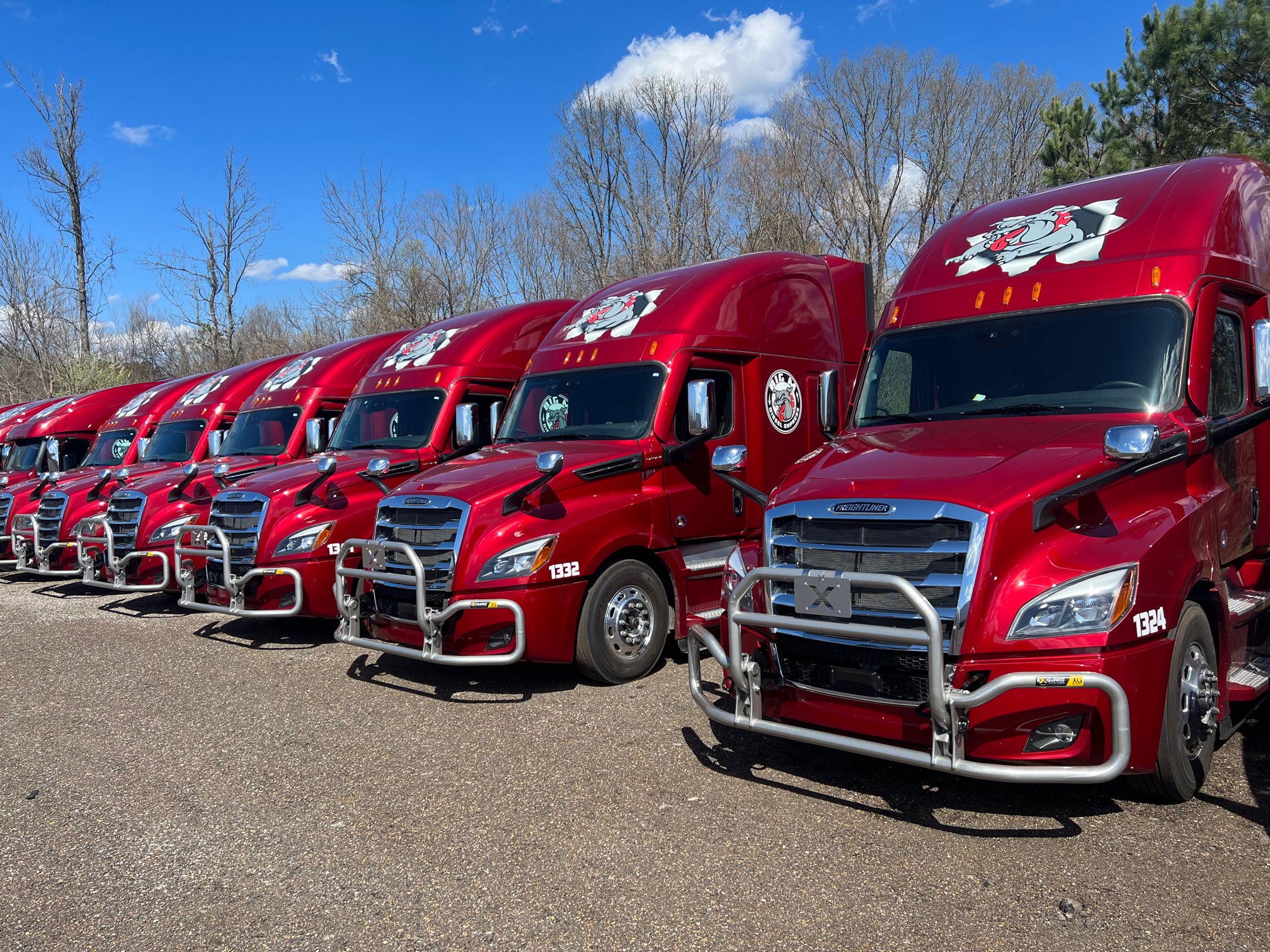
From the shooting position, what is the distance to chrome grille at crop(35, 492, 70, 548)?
1190cm

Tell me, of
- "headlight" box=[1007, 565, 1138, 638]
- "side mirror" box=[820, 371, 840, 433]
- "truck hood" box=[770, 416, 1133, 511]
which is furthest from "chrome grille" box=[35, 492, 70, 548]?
"headlight" box=[1007, 565, 1138, 638]

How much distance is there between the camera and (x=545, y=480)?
21.7 feet

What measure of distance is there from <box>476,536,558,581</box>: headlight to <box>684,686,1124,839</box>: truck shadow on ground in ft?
5.34

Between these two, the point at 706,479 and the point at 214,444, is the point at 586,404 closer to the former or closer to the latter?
the point at 706,479

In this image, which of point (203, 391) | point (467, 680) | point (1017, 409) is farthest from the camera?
point (203, 391)

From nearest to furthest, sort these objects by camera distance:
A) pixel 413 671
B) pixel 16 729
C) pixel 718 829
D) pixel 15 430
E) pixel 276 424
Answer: pixel 718 829 → pixel 16 729 → pixel 413 671 → pixel 276 424 → pixel 15 430

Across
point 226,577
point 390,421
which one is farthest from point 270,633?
point 390,421

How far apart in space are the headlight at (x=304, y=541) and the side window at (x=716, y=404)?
3.35 meters

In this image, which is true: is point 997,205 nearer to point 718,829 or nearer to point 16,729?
point 718,829

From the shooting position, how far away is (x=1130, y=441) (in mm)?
4172

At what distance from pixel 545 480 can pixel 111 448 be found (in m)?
11.1

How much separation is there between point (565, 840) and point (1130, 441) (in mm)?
3074

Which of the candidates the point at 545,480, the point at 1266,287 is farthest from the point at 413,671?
the point at 1266,287

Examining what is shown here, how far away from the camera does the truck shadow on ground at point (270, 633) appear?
8789 millimetres
